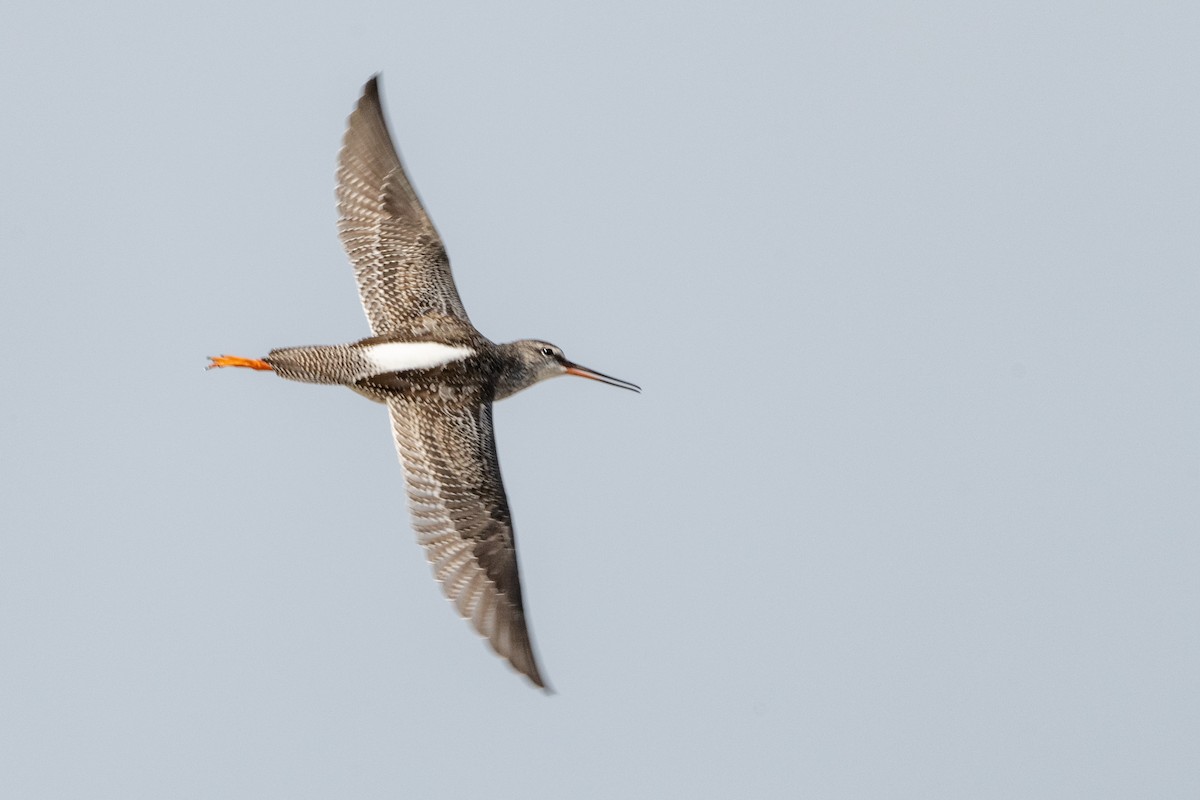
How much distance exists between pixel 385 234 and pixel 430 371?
1966mm

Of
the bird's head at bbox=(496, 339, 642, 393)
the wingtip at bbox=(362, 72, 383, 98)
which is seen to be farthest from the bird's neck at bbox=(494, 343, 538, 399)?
the wingtip at bbox=(362, 72, 383, 98)

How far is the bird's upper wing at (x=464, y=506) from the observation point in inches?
651

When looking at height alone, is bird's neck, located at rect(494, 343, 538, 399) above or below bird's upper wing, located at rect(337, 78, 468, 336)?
below

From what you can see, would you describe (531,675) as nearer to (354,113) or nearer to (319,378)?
(319,378)

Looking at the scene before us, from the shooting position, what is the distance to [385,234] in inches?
734

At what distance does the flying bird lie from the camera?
1678cm

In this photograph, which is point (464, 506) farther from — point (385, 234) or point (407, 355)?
point (385, 234)

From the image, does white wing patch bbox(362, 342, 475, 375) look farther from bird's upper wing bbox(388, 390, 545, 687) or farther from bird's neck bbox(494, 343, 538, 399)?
bird's neck bbox(494, 343, 538, 399)

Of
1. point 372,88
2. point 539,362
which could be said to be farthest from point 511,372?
point 372,88

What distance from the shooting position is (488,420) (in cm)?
1767

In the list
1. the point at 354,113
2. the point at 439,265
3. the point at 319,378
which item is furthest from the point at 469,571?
the point at 354,113

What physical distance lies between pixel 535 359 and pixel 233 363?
2.80 meters

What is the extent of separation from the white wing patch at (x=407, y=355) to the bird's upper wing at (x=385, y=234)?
1.98 feet

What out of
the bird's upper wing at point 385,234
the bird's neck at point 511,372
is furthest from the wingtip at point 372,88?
the bird's neck at point 511,372
